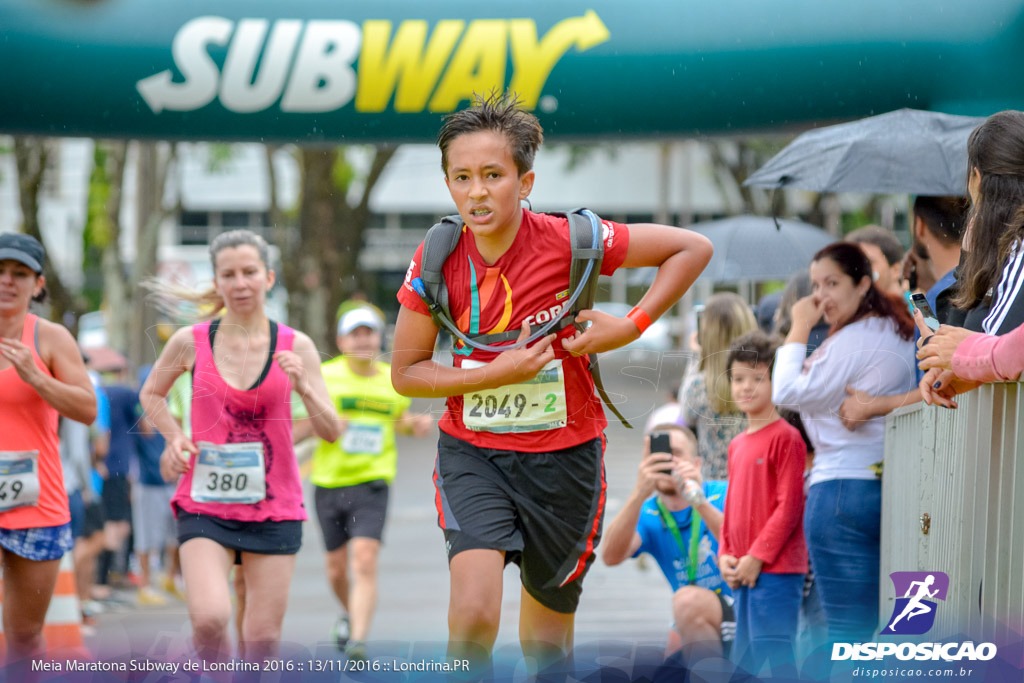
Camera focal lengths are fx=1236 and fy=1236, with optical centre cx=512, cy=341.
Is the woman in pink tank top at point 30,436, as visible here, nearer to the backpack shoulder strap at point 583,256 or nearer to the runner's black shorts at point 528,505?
the runner's black shorts at point 528,505

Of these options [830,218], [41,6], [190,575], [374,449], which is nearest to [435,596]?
[374,449]

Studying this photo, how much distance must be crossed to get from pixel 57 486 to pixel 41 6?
226cm

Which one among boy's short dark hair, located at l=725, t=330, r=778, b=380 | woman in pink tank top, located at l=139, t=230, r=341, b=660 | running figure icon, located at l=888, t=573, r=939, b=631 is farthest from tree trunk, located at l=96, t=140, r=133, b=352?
running figure icon, located at l=888, t=573, r=939, b=631

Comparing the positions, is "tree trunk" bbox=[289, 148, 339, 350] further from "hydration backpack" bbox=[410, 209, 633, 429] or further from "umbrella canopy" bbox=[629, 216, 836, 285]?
"hydration backpack" bbox=[410, 209, 633, 429]

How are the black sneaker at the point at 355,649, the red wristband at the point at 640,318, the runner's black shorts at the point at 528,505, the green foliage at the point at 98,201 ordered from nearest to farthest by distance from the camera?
the runner's black shorts at the point at 528,505 → the red wristband at the point at 640,318 → the black sneaker at the point at 355,649 → the green foliage at the point at 98,201

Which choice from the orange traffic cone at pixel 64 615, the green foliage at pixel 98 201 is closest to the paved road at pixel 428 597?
the orange traffic cone at pixel 64 615

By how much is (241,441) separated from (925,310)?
252cm

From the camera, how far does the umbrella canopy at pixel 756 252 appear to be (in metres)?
8.59

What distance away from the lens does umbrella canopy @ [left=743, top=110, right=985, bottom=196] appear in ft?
15.6

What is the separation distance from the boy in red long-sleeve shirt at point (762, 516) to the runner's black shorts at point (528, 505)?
1.18 metres

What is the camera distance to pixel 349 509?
6.95 meters

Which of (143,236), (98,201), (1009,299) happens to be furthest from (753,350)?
(98,201)

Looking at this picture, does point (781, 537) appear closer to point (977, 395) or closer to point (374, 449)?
point (977, 395)

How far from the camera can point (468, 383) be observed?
11.6 feet
